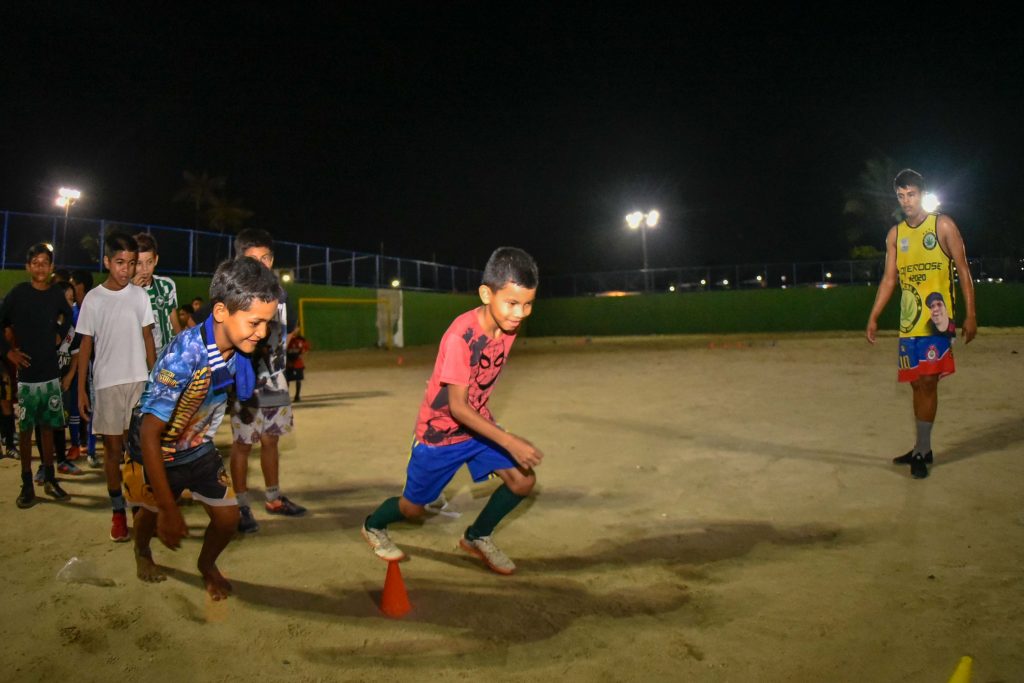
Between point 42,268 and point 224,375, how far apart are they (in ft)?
11.0

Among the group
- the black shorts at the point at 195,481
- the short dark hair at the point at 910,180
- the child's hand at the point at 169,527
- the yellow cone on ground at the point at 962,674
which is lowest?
the yellow cone on ground at the point at 962,674

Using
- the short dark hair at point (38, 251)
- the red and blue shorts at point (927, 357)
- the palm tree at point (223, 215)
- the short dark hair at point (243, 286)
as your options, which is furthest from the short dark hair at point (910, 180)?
the palm tree at point (223, 215)

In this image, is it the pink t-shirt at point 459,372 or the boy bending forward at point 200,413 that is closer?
the boy bending forward at point 200,413

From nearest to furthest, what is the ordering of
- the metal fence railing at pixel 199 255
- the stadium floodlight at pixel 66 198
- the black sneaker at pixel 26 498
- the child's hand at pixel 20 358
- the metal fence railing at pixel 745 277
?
1. the black sneaker at pixel 26 498
2. the child's hand at pixel 20 358
3. the metal fence railing at pixel 199 255
4. the stadium floodlight at pixel 66 198
5. the metal fence railing at pixel 745 277

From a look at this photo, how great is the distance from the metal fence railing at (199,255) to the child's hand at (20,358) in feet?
49.8

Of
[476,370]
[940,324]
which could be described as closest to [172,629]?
[476,370]

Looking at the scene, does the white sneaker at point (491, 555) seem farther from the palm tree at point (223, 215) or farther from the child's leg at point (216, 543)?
the palm tree at point (223, 215)

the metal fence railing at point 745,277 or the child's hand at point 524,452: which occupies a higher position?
the metal fence railing at point 745,277

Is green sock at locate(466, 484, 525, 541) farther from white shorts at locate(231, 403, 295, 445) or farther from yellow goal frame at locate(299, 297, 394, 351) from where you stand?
yellow goal frame at locate(299, 297, 394, 351)

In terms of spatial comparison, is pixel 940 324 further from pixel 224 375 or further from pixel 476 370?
pixel 224 375

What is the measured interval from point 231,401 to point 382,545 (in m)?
1.41

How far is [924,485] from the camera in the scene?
5133 millimetres

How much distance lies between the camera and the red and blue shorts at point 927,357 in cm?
565

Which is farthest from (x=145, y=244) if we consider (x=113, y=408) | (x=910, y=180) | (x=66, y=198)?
(x=66, y=198)
